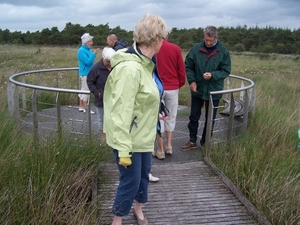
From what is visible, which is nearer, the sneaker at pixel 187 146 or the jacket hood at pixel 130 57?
the jacket hood at pixel 130 57

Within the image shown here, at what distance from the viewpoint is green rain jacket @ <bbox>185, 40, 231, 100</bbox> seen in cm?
572

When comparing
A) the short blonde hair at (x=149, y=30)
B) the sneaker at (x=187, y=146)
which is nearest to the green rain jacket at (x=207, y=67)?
the sneaker at (x=187, y=146)

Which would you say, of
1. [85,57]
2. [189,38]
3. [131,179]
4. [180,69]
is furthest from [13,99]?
[189,38]

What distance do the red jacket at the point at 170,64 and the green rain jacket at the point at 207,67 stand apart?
0.52 meters

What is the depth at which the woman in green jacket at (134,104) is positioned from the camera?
2.89 m

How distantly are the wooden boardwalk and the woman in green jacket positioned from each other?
0.70 metres

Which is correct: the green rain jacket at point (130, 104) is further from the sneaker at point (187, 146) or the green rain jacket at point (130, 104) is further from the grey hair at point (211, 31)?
the sneaker at point (187, 146)

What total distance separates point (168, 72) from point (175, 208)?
6.74 ft

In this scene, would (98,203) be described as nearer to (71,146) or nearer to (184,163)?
(71,146)

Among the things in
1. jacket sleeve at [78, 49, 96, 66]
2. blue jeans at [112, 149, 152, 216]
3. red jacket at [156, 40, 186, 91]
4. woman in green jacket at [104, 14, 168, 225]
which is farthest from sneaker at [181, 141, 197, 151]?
jacket sleeve at [78, 49, 96, 66]

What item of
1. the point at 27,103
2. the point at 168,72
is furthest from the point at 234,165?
the point at 27,103

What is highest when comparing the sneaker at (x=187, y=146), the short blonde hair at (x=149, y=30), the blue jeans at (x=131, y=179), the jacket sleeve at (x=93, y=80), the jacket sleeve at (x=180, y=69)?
the short blonde hair at (x=149, y=30)

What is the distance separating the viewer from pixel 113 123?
9.67 ft

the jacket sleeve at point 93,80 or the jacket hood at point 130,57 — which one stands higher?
the jacket hood at point 130,57
